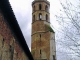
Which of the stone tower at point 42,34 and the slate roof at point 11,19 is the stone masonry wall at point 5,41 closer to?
the slate roof at point 11,19

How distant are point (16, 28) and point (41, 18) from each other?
72.3ft

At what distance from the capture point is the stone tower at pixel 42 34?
30.8m

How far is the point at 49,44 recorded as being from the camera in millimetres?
30984

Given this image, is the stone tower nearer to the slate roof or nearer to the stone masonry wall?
the slate roof

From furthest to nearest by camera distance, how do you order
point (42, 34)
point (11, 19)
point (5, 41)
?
point (42, 34) → point (5, 41) → point (11, 19)

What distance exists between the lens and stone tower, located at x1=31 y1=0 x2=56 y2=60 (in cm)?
3080

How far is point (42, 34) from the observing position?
31.9 metres

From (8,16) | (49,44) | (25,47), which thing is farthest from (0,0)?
(49,44)

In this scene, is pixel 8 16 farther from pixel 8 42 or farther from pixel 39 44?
pixel 39 44

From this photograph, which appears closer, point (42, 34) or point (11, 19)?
point (11, 19)

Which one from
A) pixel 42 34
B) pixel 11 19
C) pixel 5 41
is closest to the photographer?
pixel 11 19

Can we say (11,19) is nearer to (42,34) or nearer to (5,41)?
(5,41)

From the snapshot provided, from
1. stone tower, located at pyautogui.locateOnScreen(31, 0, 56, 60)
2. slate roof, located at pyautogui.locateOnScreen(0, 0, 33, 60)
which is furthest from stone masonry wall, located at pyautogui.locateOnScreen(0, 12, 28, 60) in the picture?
stone tower, located at pyautogui.locateOnScreen(31, 0, 56, 60)

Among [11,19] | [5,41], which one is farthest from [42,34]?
[11,19]
